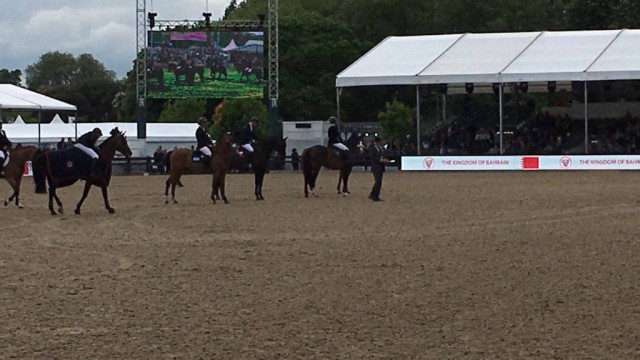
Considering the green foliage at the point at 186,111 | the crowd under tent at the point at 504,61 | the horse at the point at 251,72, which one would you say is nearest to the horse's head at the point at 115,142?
the crowd under tent at the point at 504,61

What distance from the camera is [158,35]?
54.4m

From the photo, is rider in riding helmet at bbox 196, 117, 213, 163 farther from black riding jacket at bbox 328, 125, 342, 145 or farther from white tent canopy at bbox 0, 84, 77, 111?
white tent canopy at bbox 0, 84, 77, 111

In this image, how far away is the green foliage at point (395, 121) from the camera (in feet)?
229

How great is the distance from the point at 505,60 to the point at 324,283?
38354mm

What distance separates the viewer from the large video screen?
54438 mm

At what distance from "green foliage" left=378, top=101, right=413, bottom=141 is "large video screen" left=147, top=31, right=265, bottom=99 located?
51.0 feet

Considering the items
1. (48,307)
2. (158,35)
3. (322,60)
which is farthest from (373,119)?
(48,307)

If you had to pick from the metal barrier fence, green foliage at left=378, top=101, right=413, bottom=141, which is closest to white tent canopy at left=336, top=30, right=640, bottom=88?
the metal barrier fence

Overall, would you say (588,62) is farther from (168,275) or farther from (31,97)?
(168,275)

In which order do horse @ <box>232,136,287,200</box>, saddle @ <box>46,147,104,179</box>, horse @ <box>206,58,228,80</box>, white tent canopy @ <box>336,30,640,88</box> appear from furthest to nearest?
1. horse @ <box>206,58,228,80</box>
2. white tent canopy @ <box>336,30,640,88</box>
3. horse @ <box>232,136,287,200</box>
4. saddle @ <box>46,147,104,179</box>

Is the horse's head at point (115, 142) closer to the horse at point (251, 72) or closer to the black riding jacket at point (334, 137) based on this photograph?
the black riding jacket at point (334, 137)

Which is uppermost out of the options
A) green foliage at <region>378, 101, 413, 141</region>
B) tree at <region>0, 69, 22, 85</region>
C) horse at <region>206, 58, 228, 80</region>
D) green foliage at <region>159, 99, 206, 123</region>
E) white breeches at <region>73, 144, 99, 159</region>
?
tree at <region>0, 69, 22, 85</region>

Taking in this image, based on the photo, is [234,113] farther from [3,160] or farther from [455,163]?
[3,160]

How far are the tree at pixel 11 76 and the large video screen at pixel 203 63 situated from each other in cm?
10759
